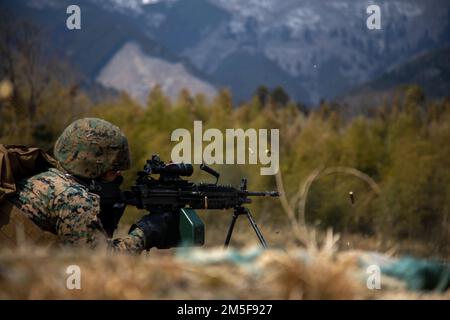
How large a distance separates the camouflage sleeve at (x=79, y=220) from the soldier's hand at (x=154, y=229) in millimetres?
274

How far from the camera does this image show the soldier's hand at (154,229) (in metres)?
4.56

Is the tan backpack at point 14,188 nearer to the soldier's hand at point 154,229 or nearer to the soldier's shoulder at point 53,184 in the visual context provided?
the soldier's shoulder at point 53,184

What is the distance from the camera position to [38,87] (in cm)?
4266

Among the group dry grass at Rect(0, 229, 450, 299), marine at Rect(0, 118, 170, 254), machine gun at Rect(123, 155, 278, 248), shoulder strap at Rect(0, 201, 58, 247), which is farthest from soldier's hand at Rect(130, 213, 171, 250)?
dry grass at Rect(0, 229, 450, 299)

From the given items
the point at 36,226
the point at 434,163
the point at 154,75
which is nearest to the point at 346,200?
the point at 434,163

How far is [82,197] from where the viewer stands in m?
4.21

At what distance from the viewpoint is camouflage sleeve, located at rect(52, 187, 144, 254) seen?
4090mm

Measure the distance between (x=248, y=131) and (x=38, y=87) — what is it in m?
11.5

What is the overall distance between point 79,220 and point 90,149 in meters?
0.77

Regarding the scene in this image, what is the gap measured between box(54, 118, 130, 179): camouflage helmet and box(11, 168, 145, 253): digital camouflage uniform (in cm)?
46

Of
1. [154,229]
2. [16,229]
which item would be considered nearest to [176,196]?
[154,229]

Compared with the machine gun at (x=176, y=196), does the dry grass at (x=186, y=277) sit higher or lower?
higher

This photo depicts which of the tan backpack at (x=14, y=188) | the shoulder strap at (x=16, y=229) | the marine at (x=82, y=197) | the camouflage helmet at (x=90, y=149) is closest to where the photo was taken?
the tan backpack at (x=14, y=188)

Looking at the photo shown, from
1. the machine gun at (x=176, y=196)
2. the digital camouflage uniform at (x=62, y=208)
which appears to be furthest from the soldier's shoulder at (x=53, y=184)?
the machine gun at (x=176, y=196)
